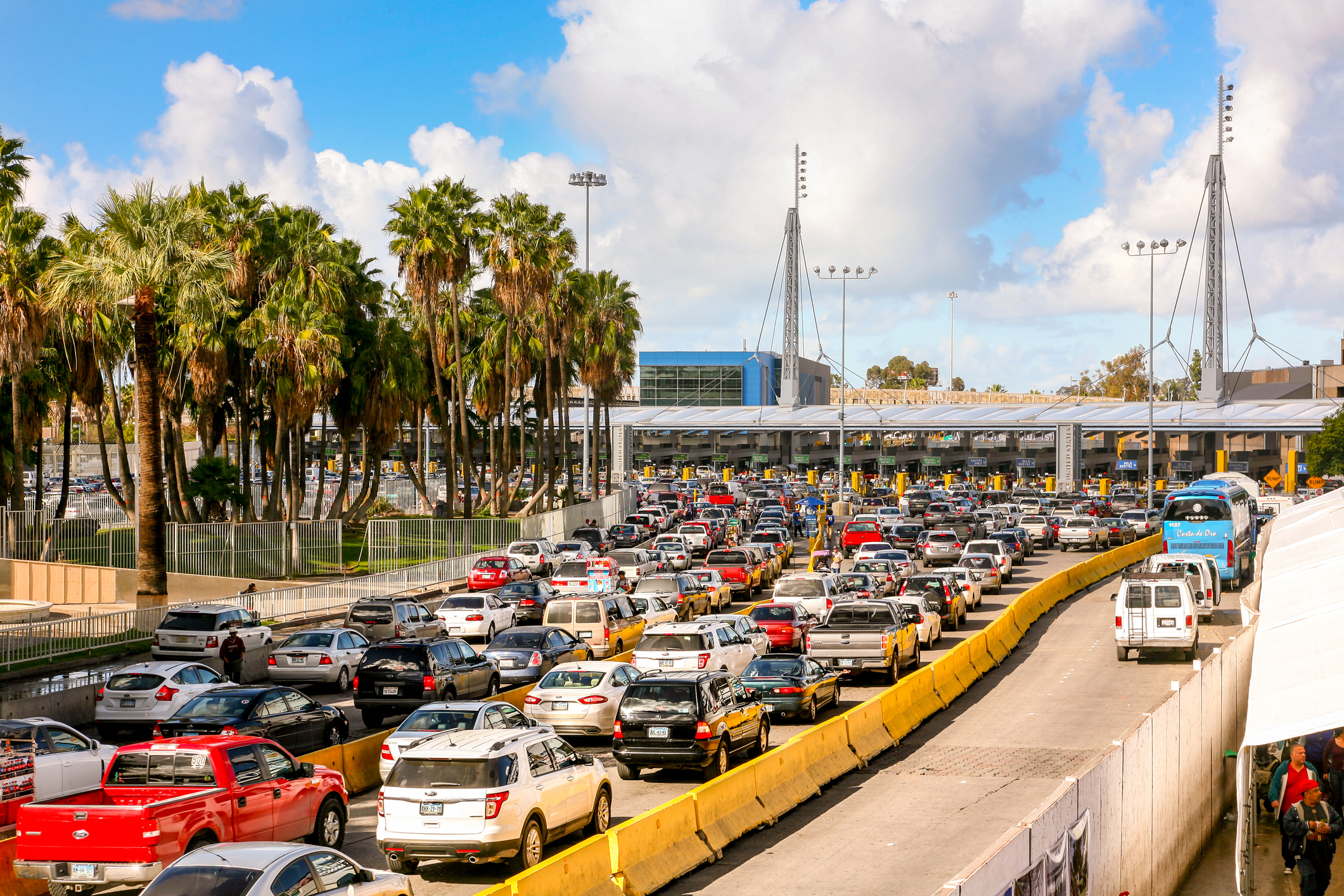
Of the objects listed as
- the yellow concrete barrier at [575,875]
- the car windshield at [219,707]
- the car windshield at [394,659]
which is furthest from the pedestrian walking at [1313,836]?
the car windshield at [394,659]

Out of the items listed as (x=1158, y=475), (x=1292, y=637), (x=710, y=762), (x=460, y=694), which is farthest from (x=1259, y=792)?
(x=1158, y=475)

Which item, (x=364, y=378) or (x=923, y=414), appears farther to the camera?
(x=923, y=414)

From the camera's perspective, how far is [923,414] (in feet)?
384

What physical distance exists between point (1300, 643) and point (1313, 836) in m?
3.99

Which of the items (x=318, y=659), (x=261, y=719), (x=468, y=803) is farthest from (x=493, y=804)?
(x=318, y=659)

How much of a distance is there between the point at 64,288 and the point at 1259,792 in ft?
96.1

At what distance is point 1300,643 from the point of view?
52.7 feet

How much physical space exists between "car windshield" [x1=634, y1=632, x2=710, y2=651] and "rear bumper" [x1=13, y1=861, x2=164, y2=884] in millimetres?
13197

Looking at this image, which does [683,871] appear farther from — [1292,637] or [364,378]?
[364,378]

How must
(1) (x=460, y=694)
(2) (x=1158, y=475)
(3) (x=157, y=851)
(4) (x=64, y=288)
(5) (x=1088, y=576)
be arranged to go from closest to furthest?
(3) (x=157, y=851)
(1) (x=460, y=694)
(4) (x=64, y=288)
(5) (x=1088, y=576)
(2) (x=1158, y=475)

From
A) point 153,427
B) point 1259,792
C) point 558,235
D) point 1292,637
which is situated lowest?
point 1259,792

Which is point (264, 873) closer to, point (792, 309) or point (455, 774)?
point (455, 774)

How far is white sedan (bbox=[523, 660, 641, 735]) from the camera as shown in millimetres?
20484

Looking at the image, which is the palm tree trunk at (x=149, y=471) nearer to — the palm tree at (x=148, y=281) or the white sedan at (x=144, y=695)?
the palm tree at (x=148, y=281)
